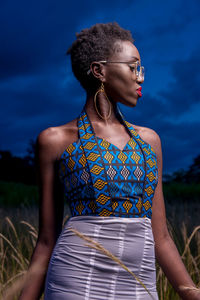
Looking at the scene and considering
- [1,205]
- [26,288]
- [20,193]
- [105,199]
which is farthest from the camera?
[20,193]

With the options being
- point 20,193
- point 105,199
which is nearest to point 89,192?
point 105,199

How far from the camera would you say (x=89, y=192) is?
1950 mm

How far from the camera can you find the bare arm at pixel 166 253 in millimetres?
2047

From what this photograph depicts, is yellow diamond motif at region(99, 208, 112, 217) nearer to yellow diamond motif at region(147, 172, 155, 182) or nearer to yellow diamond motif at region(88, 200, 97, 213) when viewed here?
yellow diamond motif at region(88, 200, 97, 213)

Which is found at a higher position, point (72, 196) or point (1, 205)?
point (1, 205)

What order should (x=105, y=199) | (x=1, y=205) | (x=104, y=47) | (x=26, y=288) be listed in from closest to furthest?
(x=105, y=199)
(x=26, y=288)
(x=104, y=47)
(x=1, y=205)

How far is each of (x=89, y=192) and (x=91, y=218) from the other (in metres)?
0.12

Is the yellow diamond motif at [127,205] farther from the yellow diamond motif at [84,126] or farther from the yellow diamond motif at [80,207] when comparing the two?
the yellow diamond motif at [84,126]

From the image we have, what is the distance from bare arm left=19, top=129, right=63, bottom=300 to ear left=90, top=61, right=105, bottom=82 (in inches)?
14.1

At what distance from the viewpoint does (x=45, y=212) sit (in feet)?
6.83

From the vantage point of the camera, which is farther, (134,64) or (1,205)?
(1,205)

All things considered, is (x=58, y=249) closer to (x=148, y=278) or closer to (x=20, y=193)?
(x=148, y=278)

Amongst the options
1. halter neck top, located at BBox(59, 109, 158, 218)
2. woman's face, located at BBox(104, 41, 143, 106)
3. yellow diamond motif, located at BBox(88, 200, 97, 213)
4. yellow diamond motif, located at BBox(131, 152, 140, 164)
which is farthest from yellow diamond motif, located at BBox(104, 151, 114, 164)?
woman's face, located at BBox(104, 41, 143, 106)

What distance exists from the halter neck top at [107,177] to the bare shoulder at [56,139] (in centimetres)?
4
